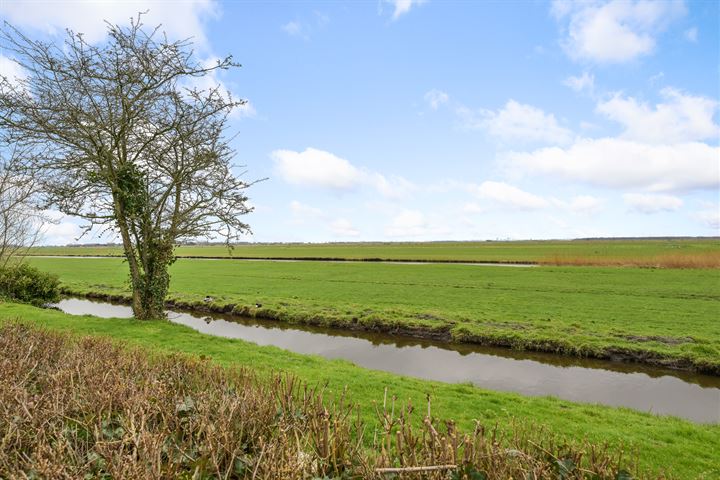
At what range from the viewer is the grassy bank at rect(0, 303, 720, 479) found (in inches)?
294

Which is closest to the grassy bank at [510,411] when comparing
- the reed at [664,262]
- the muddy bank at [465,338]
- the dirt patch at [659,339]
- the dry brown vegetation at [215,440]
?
the dry brown vegetation at [215,440]

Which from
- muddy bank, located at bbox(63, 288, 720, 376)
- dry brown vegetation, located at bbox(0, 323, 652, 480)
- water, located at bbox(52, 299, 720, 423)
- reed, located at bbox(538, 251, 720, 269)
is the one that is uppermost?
dry brown vegetation, located at bbox(0, 323, 652, 480)

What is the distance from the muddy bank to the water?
1.41 feet

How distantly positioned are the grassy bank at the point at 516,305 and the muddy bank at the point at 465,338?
5cm

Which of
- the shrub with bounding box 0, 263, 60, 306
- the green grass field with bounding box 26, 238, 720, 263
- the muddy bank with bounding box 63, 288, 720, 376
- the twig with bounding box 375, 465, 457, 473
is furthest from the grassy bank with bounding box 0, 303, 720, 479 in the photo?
the green grass field with bounding box 26, 238, 720, 263

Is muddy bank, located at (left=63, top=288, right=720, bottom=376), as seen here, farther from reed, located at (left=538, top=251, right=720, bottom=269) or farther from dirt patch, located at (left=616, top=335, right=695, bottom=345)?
reed, located at (left=538, top=251, right=720, bottom=269)

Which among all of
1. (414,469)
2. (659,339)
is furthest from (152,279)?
(659,339)

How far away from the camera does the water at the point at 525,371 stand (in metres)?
12.5

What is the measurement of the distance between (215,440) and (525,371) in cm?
1410

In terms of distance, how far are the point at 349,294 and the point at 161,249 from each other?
16054mm

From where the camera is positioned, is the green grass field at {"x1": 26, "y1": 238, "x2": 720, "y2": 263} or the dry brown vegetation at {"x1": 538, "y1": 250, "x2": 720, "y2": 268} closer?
the dry brown vegetation at {"x1": 538, "y1": 250, "x2": 720, "y2": 268}

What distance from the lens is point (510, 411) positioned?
9.36m

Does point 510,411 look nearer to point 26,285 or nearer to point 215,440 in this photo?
point 215,440

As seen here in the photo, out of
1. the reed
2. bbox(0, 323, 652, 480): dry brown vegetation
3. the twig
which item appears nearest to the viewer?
the twig
